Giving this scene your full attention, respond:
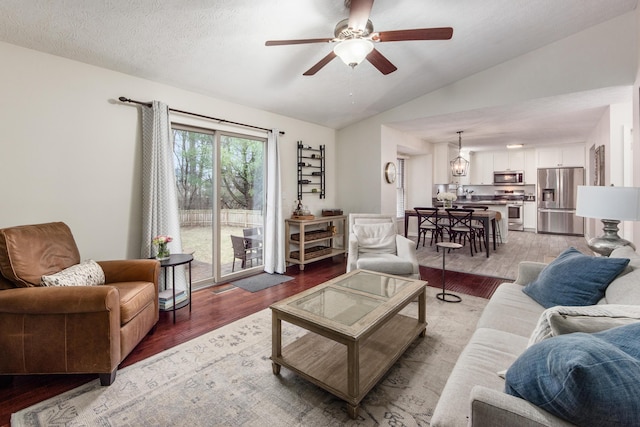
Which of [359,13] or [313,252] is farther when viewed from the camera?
[313,252]

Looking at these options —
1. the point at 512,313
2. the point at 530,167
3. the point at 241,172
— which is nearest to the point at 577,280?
the point at 512,313

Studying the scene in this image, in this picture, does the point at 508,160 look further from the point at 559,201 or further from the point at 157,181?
the point at 157,181

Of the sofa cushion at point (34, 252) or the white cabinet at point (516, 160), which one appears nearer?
→ the sofa cushion at point (34, 252)

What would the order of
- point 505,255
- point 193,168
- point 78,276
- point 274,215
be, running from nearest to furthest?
point 78,276 → point 193,168 → point 274,215 → point 505,255

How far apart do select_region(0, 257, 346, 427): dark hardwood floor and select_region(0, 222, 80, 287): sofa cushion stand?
657mm

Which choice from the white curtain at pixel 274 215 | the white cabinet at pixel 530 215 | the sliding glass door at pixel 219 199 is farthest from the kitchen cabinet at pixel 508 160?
the sliding glass door at pixel 219 199

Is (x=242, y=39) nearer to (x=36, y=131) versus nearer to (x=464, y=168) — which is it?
(x=36, y=131)

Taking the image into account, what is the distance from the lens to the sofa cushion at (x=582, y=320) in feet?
3.44

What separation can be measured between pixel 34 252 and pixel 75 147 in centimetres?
111

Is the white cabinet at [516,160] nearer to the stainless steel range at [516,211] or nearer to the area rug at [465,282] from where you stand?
the stainless steel range at [516,211]

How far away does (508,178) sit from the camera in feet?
28.3

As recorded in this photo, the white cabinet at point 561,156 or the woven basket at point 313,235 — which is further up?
the white cabinet at point 561,156

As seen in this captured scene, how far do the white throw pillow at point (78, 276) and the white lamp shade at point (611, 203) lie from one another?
390 centimetres

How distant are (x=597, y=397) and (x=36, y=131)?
12.4 feet
